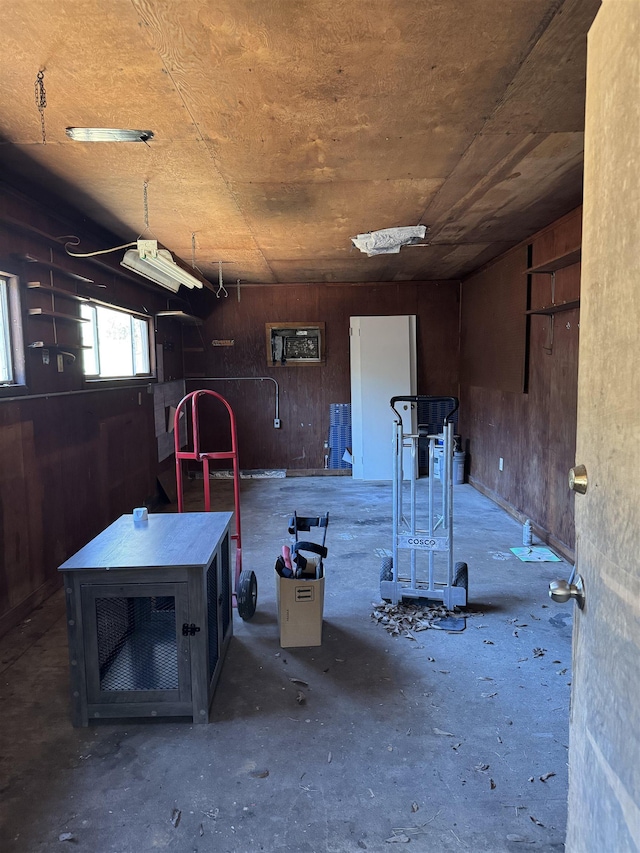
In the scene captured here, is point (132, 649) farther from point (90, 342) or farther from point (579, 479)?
point (90, 342)

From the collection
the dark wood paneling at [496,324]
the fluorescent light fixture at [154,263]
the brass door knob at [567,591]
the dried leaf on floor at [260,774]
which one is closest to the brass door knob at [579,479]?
the brass door knob at [567,591]

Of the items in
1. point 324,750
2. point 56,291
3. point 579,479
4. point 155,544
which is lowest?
point 324,750

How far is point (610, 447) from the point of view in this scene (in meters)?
0.88

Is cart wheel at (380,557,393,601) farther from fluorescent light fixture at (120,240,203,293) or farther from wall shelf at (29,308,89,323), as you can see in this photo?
wall shelf at (29,308,89,323)

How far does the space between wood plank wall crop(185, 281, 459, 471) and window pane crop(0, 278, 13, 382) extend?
3870mm

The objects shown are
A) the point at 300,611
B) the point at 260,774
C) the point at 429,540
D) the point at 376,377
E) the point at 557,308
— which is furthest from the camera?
the point at 376,377

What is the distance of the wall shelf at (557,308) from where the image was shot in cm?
352

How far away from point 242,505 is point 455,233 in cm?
346

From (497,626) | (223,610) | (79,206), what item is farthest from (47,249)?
(497,626)

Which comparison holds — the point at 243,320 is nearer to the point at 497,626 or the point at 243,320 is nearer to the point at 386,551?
the point at 386,551

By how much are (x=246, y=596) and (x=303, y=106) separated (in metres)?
2.48

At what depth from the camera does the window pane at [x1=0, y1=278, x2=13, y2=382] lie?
3.03 meters

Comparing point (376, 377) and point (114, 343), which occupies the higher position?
point (114, 343)

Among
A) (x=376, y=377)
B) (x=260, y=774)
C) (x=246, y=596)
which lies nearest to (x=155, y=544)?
(x=246, y=596)
